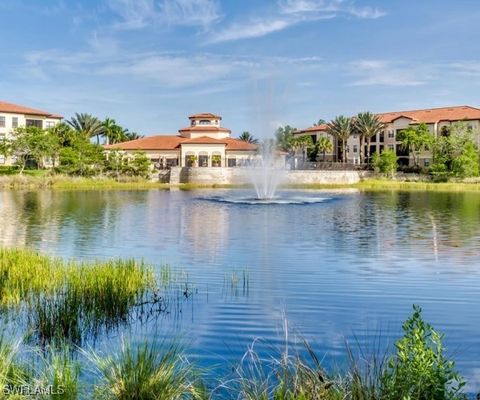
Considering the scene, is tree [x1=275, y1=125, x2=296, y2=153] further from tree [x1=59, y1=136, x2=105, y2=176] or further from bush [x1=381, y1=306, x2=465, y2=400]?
bush [x1=381, y1=306, x2=465, y2=400]

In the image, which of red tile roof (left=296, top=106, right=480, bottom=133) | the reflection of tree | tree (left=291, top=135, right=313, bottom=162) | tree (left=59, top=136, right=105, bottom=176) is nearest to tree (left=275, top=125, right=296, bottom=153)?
tree (left=291, top=135, right=313, bottom=162)

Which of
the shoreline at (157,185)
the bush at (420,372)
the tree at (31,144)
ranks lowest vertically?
the bush at (420,372)

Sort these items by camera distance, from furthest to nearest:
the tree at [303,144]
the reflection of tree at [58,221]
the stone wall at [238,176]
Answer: the tree at [303,144] → the stone wall at [238,176] → the reflection of tree at [58,221]

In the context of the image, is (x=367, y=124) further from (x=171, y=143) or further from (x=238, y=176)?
(x=171, y=143)

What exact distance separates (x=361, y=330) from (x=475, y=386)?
116 inches

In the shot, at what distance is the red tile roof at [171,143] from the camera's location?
8743 cm

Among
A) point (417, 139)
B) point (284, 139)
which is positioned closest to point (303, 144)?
point (284, 139)

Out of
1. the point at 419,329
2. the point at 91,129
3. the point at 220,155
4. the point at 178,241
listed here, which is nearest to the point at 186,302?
the point at 419,329

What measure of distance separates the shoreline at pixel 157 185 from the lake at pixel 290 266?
1085 inches

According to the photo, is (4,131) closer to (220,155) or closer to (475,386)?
(220,155)

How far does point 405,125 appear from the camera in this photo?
101438 mm

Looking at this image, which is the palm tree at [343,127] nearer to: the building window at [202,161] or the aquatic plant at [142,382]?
the building window at [202,161]

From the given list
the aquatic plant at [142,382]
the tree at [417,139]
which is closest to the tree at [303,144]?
the tree at [417,139]

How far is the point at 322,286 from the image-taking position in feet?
48.3
